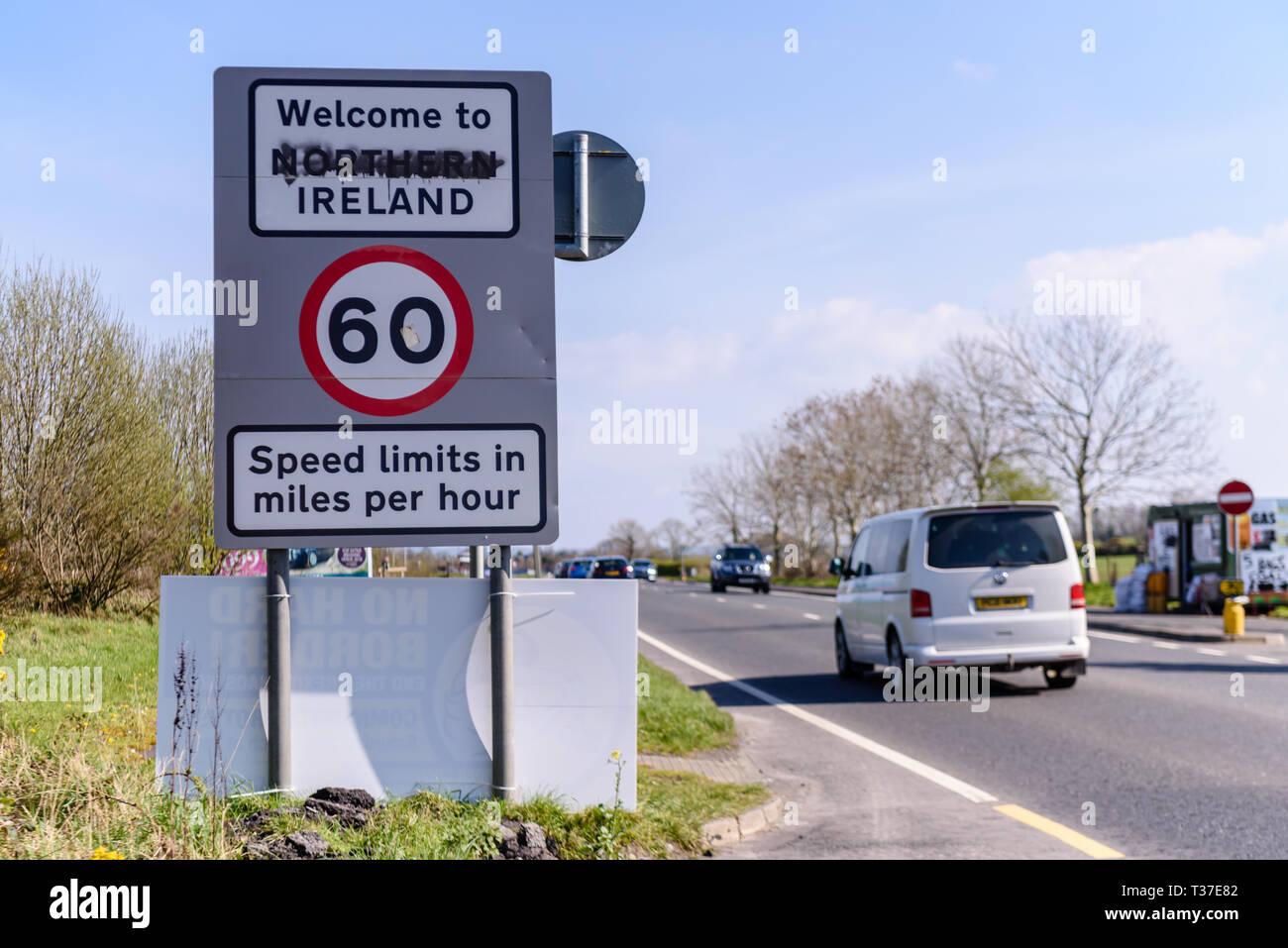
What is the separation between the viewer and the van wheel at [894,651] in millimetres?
12656

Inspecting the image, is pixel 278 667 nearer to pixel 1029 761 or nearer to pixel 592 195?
pixel 592 195

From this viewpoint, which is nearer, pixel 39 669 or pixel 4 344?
pixel 39 669

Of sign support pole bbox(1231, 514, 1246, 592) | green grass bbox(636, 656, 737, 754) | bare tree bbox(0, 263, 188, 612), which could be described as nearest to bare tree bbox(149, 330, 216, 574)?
bare tree bbox(0, 263, 188, 612)

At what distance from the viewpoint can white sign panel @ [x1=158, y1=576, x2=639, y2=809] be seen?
470 centimetres

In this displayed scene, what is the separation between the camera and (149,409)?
13523mm

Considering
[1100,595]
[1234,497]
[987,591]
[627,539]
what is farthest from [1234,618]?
[627,539]

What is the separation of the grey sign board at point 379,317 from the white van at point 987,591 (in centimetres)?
827

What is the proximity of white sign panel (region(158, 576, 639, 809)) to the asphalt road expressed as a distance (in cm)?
137

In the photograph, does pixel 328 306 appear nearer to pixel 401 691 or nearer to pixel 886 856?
pixel 401 691

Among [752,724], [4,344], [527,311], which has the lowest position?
[752,724]

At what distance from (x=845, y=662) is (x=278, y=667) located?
10.9m

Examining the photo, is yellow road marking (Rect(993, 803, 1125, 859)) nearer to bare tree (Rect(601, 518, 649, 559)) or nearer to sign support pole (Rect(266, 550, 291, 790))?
sign support pole (Rect(266, 550, 291, 790))

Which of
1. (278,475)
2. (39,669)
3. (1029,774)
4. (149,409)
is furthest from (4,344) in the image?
(1029,774)
